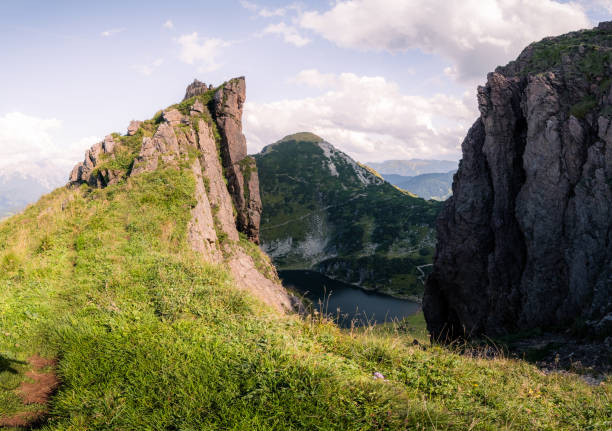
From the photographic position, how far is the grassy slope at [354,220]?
117812mm

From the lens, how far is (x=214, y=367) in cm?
561

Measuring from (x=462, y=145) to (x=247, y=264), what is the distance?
27.4m

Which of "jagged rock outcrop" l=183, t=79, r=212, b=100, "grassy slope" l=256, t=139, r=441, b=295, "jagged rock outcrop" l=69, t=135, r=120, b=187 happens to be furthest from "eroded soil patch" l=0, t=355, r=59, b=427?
"grassy slope" l=256, t=139, r=441, b=295

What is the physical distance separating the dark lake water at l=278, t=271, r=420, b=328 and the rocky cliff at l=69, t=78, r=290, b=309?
37346 mm

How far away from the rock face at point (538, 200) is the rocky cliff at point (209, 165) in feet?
63.2

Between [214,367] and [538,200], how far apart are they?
3020 centimetres

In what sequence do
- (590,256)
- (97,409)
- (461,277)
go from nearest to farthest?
(97,409) → (590,256) → (461,277)

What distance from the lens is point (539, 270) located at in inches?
1022

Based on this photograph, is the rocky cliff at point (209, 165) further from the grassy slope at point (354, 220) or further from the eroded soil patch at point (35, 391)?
the grassy slope at point (354, 220)

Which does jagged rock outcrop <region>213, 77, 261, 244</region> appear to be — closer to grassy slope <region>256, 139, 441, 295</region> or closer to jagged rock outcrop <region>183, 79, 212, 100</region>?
jagged rock outcrop <region>183, 79, 212, 100</region>

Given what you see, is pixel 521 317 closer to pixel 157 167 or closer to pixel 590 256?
pixel 590 256

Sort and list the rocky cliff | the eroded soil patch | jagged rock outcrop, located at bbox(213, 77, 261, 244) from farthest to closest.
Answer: jagged rock outcrop, located at bbox(213, 77, 261, 244), the rocky cliff, the eroded soil patch

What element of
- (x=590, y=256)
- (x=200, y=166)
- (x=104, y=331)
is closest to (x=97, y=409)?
(x=104, y=331)

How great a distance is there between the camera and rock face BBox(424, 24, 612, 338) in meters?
22.0
